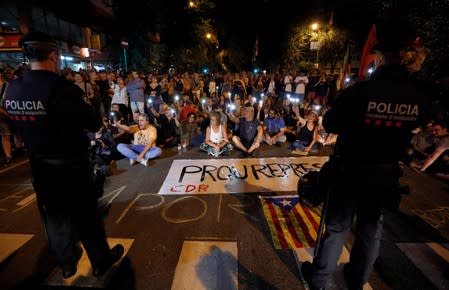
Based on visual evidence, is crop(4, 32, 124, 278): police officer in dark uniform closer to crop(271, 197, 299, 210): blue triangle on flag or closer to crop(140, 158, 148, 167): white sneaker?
crop(271, 197, 299, 210): blue triangle on flag

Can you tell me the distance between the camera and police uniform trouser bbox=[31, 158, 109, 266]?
208 centimetres

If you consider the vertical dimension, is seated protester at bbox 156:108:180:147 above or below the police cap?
below

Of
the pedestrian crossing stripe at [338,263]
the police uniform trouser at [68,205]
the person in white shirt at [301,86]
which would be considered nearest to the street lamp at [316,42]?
the person in white shirt at [301,86]

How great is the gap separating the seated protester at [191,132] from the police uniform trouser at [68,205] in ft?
15.3

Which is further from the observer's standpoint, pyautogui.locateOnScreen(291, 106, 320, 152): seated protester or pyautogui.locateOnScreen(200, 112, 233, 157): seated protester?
pyautogui.locateOnScreen(291, 106, 320, 152): seated protester

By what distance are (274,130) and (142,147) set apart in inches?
148

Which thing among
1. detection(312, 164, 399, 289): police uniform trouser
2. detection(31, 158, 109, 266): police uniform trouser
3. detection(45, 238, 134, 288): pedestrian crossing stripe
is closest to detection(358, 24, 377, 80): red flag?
detection(312, 164, 399, 289): police uniform trouser

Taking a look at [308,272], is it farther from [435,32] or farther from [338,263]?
[435,32]

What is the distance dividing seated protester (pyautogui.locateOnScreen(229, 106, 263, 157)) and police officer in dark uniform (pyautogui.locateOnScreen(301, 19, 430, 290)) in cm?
413

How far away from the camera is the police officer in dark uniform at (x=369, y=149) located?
1748 millimetres

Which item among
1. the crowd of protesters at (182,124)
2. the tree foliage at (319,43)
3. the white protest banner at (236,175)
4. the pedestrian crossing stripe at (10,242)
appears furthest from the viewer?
the tree foliage at (319,43)

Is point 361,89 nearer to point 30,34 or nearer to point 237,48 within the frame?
point 30,34

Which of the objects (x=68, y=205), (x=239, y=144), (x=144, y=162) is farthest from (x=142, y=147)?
(x=68, y=205)

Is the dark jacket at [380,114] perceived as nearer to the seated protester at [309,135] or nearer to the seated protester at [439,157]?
the seated protester at [439,157]
